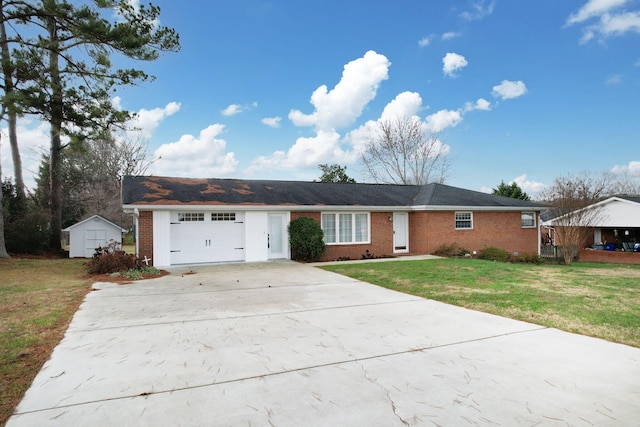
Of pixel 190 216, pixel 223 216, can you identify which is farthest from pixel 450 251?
→ pixel 190 216

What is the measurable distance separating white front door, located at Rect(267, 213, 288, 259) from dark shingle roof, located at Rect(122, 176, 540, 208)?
27.6 inches

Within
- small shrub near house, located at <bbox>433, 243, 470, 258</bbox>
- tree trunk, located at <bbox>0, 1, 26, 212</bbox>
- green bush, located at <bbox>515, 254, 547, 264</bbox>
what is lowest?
green bush, located at <bbox>515, 254, 547, 264</bbox>

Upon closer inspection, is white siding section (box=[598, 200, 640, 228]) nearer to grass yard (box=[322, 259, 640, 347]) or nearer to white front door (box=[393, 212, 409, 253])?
white front door (box=[393, 212, 409, 253])

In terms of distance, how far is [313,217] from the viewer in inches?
646

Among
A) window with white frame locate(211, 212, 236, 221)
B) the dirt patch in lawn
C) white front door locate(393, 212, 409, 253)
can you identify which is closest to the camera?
the dirt patch in lawn

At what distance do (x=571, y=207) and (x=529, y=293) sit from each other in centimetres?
1470

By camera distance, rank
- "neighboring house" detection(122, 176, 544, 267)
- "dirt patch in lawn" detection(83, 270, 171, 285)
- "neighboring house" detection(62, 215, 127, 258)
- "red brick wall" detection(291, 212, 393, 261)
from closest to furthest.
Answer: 1. "dirt patch in lawn" detection(83, 270, 171, 285)
2. "neighboring house" detection(122, 176, 544, 267)
3. "red brick wall" detection(291, 212, 393, 261)
4. "neighboring house" detection(62, 215, 127, 258)

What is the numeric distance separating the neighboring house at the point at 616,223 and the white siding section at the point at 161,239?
22655mm

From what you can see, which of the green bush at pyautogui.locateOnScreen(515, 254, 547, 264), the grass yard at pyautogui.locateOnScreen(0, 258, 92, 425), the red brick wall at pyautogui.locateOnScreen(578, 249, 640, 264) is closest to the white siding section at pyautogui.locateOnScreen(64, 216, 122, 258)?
the grass yard at pyautogui.locateOnScreen(0, 258, 92, 425)

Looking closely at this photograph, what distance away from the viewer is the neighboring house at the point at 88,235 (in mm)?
20250

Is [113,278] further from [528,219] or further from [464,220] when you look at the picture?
[528,219]

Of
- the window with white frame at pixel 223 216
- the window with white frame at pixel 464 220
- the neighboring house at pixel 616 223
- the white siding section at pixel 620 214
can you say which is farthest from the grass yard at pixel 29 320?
the white siding section at pixel 620 214

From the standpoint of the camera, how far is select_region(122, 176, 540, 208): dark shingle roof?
1453 cm

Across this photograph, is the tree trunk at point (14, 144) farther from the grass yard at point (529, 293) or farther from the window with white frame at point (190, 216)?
the grass yard at point (529, 293)
